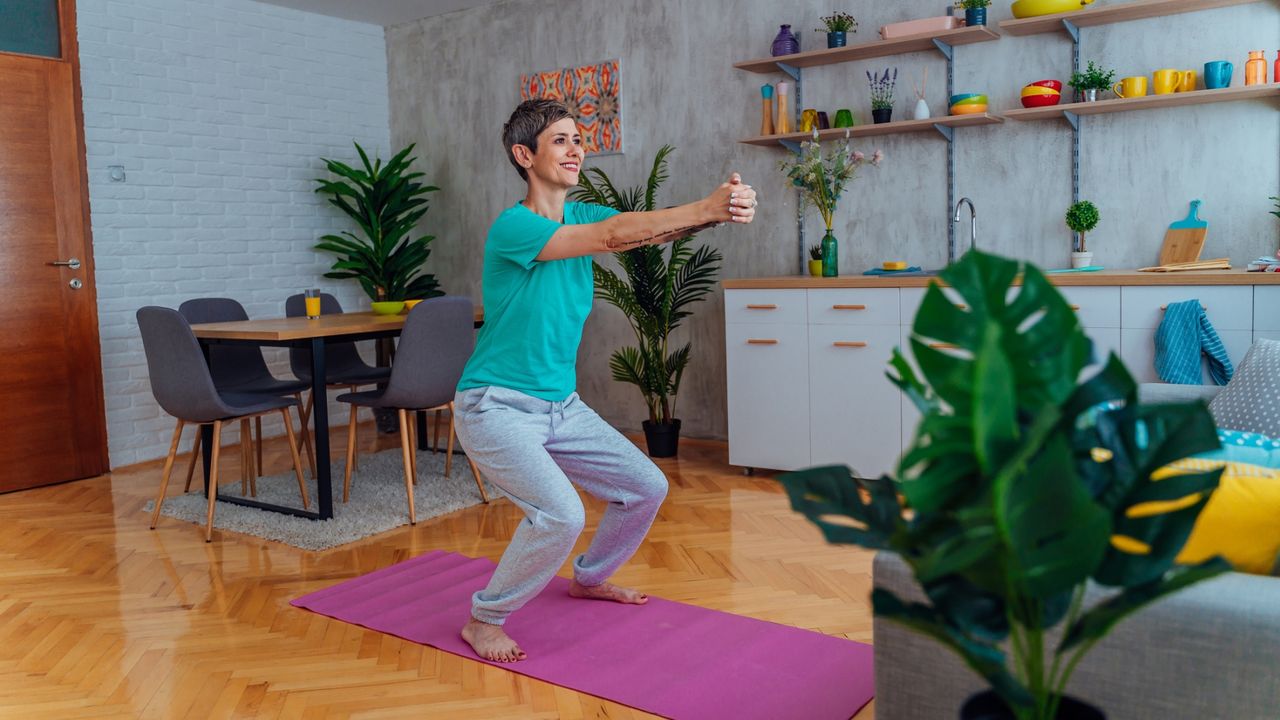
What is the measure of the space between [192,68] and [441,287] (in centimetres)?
197

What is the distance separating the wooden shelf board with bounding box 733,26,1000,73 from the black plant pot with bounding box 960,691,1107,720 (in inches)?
153

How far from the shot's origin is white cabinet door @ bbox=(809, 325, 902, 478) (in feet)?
14.2

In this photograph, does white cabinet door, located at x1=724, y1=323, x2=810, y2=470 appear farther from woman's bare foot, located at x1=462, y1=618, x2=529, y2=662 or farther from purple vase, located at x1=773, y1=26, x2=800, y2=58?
woman's bare foot, located at x1=462, y1=618, x2=529, y2=662

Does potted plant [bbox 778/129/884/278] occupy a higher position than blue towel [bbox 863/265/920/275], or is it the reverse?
potted plant [bbox 778/129/884/278]

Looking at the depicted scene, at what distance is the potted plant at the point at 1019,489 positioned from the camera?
82 cm

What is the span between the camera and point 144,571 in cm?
356

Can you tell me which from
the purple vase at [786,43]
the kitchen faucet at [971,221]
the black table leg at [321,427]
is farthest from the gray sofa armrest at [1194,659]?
the purple vase at [786,43]

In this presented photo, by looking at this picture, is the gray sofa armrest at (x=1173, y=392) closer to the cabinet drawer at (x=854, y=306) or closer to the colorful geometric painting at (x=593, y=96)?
the cabinet drawer at (x=854, y=306)

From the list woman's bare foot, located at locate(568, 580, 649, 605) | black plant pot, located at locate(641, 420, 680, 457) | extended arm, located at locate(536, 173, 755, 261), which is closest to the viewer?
extended arm, located at locate(536, 173, 755, 261)

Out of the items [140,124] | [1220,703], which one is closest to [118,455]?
[140,124]

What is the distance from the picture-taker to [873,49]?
4738 mm

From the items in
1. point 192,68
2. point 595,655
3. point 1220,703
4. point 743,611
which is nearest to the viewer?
point 1220,703

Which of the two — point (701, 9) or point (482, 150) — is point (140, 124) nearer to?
point (482, 150)

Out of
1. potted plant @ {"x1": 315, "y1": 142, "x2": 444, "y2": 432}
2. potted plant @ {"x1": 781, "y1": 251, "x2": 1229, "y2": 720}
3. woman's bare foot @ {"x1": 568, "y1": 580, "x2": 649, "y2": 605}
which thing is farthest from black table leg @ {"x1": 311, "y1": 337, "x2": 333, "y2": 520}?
potted plant @ {"x1": 781, "y1": 251, "x2": 1229, "y2": 720}
